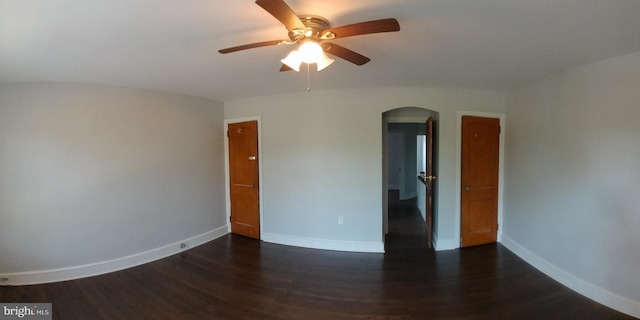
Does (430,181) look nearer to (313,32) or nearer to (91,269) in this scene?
(313,32)

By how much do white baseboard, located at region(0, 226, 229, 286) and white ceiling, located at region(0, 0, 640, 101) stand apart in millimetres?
2129

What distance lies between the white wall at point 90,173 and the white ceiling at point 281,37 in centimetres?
31

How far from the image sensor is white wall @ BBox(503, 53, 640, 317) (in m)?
2.07

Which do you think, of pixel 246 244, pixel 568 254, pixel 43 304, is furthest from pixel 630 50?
pixel 43 304

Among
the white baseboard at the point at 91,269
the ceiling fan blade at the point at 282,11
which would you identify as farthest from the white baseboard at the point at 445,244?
the white baseboard at the point at 91,269

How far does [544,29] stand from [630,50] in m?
1.05

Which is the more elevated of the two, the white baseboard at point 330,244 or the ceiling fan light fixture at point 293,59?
the ceiling fan light fixture at point 293,59

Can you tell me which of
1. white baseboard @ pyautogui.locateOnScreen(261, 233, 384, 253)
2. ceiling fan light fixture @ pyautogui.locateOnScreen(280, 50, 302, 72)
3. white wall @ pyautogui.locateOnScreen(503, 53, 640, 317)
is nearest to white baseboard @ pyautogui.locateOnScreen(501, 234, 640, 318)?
white wall @ pyautogui.locateOnScreen(503, 53, 640, 317)

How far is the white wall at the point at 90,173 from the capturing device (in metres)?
2.60

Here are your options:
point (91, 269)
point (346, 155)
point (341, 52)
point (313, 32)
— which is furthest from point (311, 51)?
point (91, 269)

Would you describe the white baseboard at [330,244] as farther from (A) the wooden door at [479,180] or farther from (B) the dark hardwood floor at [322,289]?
(A) the wooden door at [479,180]

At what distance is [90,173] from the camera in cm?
286

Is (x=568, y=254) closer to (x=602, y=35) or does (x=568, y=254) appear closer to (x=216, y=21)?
(x=602, y=35)

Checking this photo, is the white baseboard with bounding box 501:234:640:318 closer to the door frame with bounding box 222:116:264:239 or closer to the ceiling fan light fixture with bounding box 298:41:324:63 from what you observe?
the ceiling fan light fixture with bounding box 298:41:324:63
